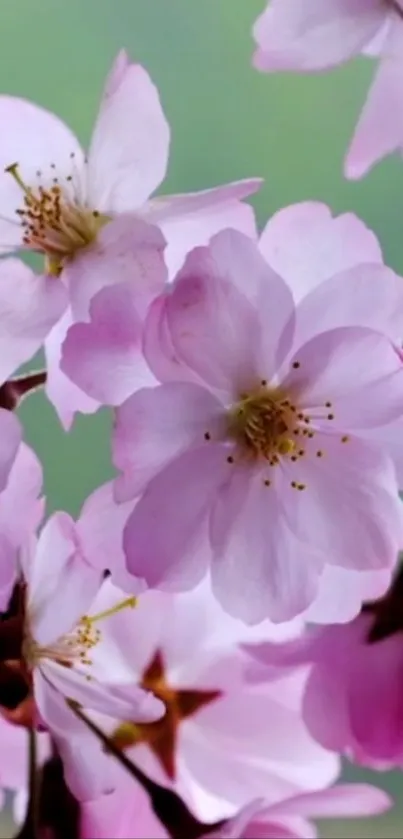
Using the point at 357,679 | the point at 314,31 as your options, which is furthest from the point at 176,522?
the point at 314,31

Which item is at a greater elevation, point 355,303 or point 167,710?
point 355,303

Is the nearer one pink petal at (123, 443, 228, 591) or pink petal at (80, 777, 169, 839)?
pink petal at (123, 443, 228, 591)

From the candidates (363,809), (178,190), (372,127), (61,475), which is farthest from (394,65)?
(363,809)

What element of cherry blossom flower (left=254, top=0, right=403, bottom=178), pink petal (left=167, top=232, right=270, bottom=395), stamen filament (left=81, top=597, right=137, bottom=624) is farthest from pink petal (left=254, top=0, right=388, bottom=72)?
stamen filament (left=81, top=597, right=137, bottom=624)

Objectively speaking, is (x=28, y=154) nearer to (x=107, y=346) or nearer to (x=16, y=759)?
(x=107, y=346)

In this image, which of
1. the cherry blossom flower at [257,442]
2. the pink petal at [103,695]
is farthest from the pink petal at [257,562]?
the pink petal at [103,695]

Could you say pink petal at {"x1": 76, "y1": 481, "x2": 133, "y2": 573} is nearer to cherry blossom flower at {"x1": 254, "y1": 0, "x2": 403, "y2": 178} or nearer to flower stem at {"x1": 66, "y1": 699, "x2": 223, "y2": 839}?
flower stem at {"x1": 66, "y1": 699, "x2": 223, "y2": 839}

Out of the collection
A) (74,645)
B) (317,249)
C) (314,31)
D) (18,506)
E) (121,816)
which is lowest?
(121,816)
